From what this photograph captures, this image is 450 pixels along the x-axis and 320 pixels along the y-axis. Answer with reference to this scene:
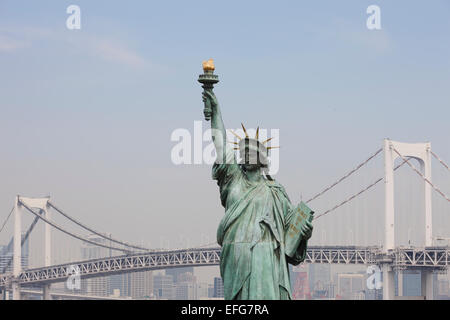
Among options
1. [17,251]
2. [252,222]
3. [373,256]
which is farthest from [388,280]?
[252,222]

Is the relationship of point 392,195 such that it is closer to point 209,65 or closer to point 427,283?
point 427,283

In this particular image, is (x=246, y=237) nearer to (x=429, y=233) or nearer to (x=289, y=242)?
(x=289, y=242)

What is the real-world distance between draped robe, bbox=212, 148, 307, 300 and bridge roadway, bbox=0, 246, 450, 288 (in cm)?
4049

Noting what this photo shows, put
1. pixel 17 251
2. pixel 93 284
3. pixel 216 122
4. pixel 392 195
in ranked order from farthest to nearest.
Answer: pixel 93 284 < pixel 17 251 < pixel 392 195 < pixel 216 122

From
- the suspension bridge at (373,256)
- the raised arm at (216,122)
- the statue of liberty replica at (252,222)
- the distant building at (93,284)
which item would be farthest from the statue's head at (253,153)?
the distant building at (93,284)

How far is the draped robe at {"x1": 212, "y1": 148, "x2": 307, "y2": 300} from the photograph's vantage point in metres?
11.8

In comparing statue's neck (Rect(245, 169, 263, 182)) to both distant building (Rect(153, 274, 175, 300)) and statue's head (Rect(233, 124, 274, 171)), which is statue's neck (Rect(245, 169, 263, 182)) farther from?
distant building (Rect(153, 274, 175, 300))

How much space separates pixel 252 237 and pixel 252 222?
0.57 feet

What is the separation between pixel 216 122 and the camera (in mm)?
12391

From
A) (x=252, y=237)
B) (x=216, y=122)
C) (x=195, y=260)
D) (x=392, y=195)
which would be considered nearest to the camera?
(x=252, y=237)

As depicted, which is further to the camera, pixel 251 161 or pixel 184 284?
pixel 184 284
